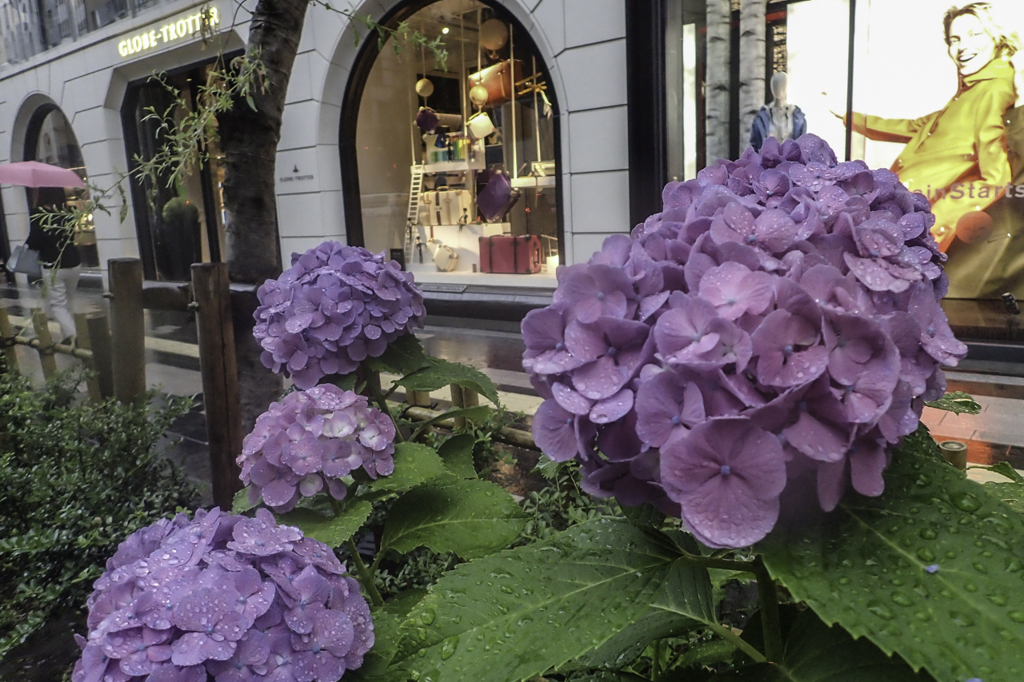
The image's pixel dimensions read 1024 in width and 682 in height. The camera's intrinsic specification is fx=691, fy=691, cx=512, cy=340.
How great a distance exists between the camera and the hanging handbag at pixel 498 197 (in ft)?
29.4

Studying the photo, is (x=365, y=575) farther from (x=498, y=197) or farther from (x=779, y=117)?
(x=498, y=197)

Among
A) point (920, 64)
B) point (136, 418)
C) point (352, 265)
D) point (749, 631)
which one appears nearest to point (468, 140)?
point (920, 64)

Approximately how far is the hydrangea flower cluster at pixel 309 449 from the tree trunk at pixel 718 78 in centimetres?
611

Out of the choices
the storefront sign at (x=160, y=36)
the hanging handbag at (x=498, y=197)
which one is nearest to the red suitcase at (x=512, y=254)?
the hanging handbag at (x=498, y=197)

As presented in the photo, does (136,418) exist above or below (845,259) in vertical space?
below

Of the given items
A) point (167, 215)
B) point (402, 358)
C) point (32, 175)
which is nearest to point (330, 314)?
point (402, 358)

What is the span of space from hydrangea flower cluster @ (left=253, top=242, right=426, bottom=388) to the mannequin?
5734 millimetres

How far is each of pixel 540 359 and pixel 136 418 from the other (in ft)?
9.86

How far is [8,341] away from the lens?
3568 mm

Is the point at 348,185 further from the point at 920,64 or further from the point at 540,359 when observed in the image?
the point at 540,359

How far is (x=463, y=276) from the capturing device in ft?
30.5

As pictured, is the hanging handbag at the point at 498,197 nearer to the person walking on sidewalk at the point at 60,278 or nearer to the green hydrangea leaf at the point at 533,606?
the person walking on sidewalk at the point at 60,278

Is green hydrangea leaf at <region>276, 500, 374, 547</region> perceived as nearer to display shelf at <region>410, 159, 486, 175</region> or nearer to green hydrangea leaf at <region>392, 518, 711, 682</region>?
green hydrangea leaf at <region>392, 518, 711, 682</region>

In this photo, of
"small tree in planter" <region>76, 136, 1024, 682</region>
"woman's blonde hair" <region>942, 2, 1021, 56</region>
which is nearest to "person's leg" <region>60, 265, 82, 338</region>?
"small tree in planter" <region>76, 136, 1024, 682</region>
